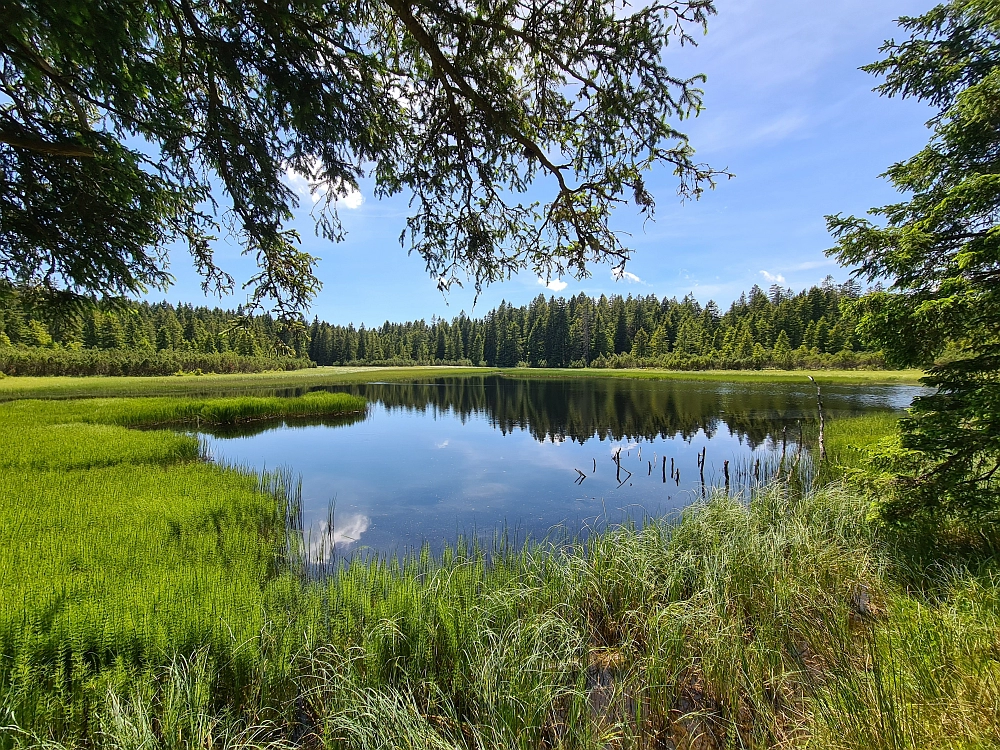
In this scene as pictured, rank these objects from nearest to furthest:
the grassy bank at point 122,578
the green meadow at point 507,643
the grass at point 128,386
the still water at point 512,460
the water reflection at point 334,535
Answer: the green meadow at point 507,643, the grassy bank at point 122,578, the water reflection at point 334,535, the still water at point 512,460, the grass at point 128,386

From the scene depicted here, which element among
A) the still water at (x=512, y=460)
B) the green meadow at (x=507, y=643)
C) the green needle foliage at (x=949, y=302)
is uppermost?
the green needle foliage at (x=949, y=302)

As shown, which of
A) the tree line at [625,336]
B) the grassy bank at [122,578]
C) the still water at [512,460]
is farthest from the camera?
the tree line at [625,336]

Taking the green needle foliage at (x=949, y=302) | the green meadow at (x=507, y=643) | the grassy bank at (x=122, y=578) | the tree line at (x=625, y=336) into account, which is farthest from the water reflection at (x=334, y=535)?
the tree line at (x=625, y=336)

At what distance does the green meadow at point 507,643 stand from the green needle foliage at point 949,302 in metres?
0.74

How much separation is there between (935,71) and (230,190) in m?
10.6

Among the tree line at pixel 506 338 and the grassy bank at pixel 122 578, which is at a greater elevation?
the tree line at pixel 506 338

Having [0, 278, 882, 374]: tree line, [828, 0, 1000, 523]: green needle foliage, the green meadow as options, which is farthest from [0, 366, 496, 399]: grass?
[828, 0, 1000, 523]: green needle foliage

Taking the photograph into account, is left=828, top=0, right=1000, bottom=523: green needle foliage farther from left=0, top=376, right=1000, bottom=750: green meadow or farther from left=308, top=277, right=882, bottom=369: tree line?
left=308, top=277, right=882, bottom=369: tree line

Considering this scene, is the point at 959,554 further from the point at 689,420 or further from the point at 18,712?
the point at 689,420

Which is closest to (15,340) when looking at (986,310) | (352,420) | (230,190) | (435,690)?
(352,420)

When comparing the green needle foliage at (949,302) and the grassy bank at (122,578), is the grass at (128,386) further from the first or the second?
the green needle foliage at (949,302)

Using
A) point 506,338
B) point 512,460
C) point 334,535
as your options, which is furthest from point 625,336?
point 334,535

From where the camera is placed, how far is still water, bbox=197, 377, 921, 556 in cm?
947

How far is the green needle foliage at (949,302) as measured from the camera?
13.7ft
